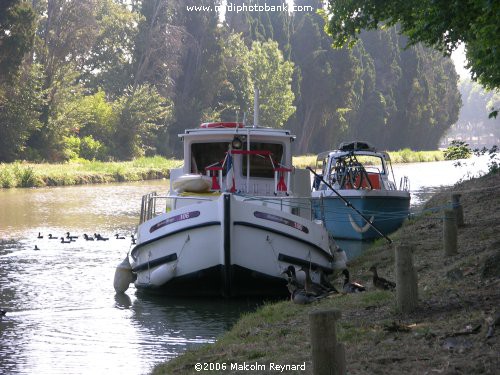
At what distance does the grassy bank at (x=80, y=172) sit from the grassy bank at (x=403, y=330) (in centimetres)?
3724

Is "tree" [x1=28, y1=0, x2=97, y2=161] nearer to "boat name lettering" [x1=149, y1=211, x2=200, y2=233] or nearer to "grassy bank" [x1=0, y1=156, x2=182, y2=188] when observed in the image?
"grassy bank" [x1=0, y1=156, x2=182, y2=188]

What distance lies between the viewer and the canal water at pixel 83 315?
12.5m

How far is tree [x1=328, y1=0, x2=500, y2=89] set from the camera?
13.7 metres

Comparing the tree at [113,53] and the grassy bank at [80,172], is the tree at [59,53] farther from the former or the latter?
the tree at [113,53]

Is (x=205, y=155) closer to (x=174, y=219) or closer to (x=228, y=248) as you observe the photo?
(x=174, y=219)

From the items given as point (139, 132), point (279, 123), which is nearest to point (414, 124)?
point (279, 123)

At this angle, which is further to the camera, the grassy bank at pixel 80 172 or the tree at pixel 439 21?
the grassy bank at pixel 80 172

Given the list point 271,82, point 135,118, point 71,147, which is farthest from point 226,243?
point 271,82

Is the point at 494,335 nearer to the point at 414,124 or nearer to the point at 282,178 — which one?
the point at 282,178

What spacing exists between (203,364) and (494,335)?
3.20m

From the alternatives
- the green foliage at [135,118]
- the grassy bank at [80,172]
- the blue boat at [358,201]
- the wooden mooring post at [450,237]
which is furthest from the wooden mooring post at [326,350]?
the green foliage at [135,118]

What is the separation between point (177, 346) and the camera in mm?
13227

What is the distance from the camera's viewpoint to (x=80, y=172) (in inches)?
2244

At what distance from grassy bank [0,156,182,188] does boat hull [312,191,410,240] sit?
26793mm
